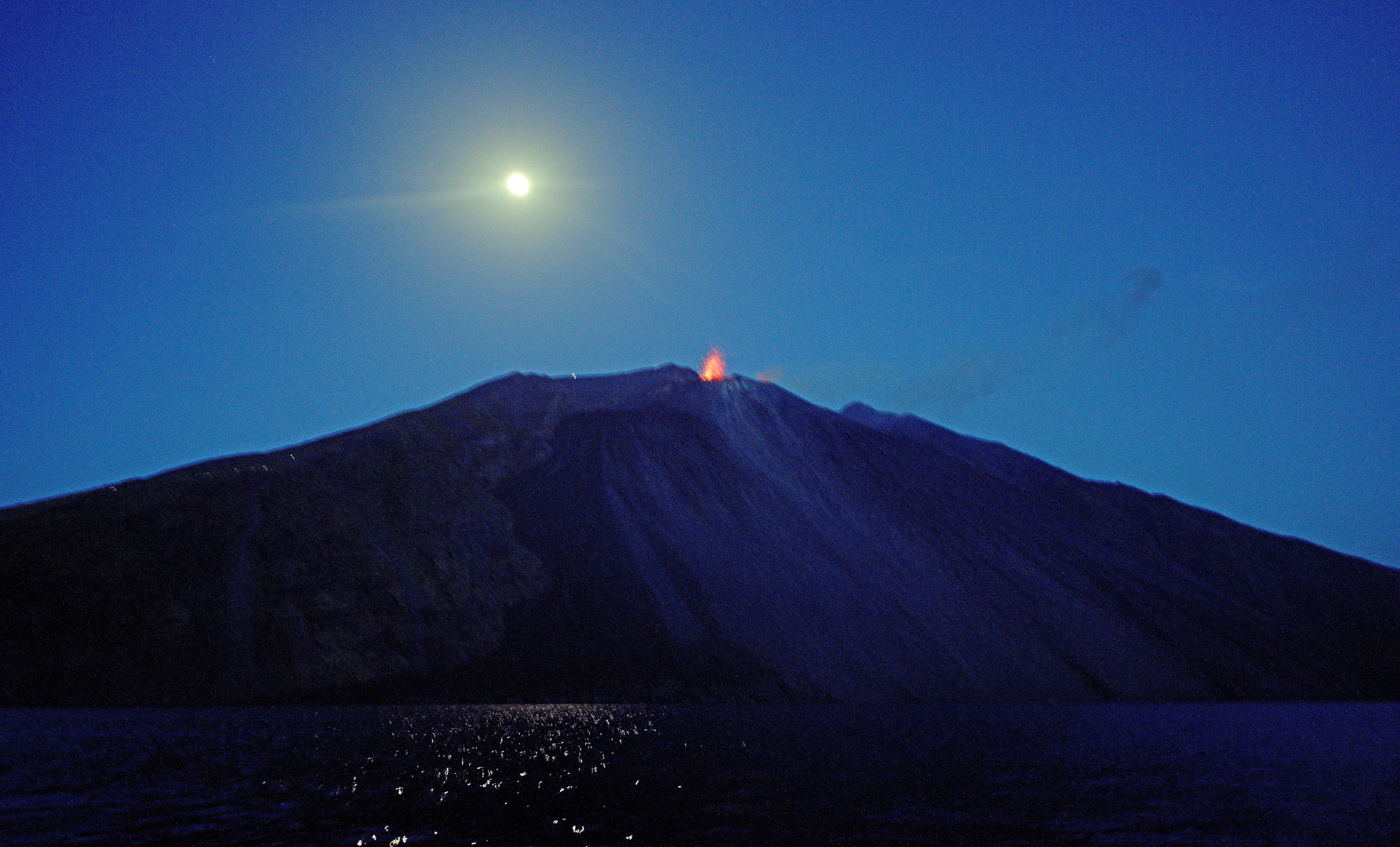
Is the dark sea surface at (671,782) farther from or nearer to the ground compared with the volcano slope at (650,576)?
nearer to the ground

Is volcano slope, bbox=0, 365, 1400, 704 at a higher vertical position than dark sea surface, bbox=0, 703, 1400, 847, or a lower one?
higher

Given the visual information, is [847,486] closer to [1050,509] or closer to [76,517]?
[1050,509]

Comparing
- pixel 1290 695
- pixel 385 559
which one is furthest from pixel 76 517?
pixel 1290 695

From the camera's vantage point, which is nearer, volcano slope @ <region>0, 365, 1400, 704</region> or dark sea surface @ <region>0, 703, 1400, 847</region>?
dark sea surface @ <region>0, 703, 1400, 847</region>

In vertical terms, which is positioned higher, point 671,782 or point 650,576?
point 650,576

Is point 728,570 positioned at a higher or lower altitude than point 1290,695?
higher
